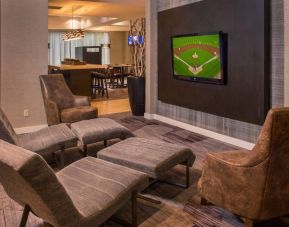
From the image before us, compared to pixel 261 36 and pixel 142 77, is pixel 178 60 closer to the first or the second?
pixel 142 77

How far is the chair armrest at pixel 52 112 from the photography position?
211 inches

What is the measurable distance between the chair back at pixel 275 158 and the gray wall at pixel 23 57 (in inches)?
176

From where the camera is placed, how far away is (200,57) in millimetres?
5285

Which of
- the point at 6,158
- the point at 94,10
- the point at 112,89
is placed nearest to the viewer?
the point at 6,158

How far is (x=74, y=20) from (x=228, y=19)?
1066cm

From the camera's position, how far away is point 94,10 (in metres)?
10.6

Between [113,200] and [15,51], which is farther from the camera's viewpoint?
[15,51]

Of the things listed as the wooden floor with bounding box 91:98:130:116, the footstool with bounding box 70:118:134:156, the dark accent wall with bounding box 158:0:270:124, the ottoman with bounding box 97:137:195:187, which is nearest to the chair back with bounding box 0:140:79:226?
the ottoman with bounding box 97:137:195:187

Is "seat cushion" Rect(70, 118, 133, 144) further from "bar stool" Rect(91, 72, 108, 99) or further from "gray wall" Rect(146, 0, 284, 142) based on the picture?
"bar stool" Rect(91, 72, 108, 99)

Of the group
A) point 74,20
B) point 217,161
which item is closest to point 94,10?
point 74,20

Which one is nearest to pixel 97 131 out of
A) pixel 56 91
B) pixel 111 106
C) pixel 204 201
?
pixel 204 201

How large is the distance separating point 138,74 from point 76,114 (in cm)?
262

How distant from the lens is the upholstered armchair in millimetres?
2203

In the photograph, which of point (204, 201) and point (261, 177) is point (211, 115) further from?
point (261, 177)
